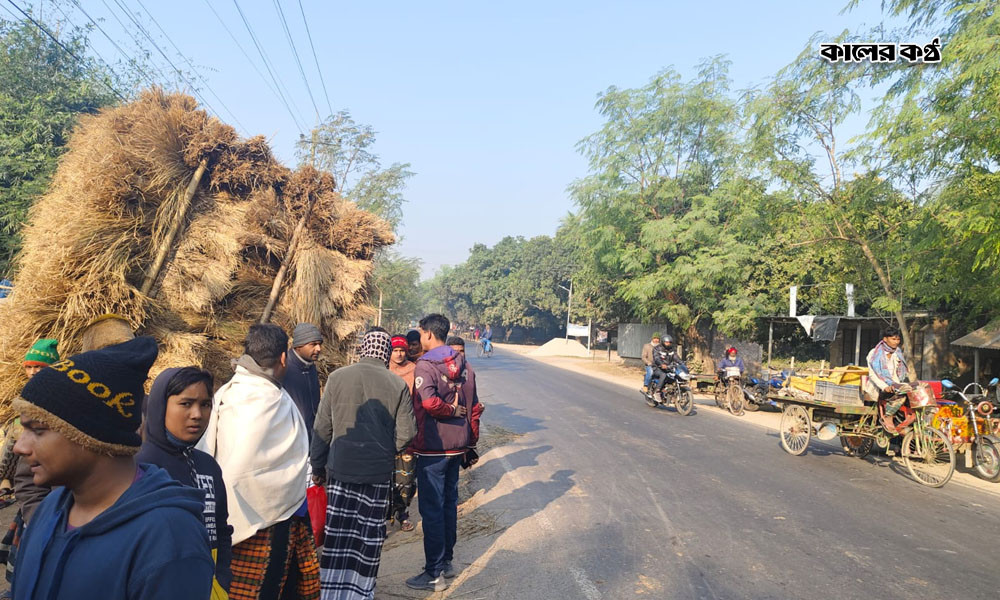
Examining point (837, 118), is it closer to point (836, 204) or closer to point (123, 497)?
point (836, 204)

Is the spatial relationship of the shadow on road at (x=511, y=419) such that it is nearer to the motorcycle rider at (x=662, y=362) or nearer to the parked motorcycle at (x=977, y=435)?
the motorcycle rider at (x=662, y=362)

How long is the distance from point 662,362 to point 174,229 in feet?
38.4

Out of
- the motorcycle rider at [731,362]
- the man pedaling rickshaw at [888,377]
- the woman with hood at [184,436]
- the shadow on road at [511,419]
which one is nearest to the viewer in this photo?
the woman with hood at [184,436]

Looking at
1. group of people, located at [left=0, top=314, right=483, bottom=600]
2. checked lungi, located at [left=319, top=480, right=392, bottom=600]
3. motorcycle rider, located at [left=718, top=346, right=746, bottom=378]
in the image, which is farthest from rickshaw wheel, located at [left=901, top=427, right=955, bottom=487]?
motorcycle rider, located at [left=718, top=346, right=746, bottom=378]

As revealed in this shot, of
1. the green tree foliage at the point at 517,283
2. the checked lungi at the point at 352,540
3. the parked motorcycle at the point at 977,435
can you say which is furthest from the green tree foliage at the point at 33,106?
the green tree foliage at the point at 517,283

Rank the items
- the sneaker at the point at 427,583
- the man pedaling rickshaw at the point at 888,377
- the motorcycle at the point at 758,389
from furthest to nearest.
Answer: the motorcycle at the point at 758,389 → the man pedaling rickshaw at the point at 888,377 → the sneaker at the point at 427,583

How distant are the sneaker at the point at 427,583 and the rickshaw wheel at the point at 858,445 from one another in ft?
24.2

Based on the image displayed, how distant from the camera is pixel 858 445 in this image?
921cm

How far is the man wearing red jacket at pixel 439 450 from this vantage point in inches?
168

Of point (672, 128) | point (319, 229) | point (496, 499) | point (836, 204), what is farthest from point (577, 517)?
point (672, 128)

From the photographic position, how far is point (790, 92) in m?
15.6

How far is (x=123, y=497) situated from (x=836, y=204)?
55.3ft

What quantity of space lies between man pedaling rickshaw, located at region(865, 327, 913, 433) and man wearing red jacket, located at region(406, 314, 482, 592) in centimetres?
638

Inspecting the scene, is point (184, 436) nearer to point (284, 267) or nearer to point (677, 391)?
point (284, 267)
